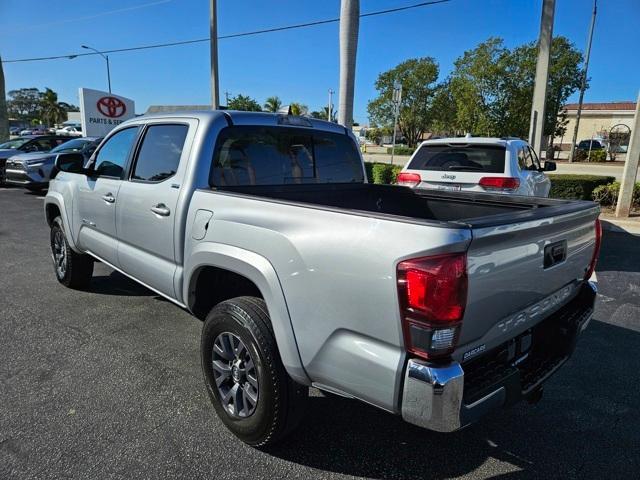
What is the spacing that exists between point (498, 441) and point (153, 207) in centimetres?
272

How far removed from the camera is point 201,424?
8.71 feet

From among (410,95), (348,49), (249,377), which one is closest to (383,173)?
(348,49)

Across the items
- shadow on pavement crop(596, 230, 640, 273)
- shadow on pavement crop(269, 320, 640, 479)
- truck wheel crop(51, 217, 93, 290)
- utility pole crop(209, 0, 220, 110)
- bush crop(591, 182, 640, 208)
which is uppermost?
utility pole crop(209, 0, 220, 110)

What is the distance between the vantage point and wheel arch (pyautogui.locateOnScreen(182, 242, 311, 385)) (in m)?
2.11

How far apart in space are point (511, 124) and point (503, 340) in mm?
30460

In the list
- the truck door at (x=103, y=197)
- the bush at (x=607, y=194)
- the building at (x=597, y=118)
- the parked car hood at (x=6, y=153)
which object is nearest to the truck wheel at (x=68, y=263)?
the truck door at (x=103, y=197)

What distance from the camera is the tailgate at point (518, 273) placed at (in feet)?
5.76

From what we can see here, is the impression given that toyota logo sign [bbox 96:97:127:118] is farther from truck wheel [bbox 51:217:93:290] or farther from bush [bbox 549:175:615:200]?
bush [bbox 549:175:615:200]

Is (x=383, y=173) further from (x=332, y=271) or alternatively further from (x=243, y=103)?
(x=243, y=103)

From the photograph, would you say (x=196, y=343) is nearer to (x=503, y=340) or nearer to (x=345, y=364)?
(x=345, y=364)

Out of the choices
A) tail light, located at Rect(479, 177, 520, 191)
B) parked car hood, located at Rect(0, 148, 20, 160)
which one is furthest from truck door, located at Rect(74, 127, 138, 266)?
parked car hood, located at Rect(0, 148, 20, 160)

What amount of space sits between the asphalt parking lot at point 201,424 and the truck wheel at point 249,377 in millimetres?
174

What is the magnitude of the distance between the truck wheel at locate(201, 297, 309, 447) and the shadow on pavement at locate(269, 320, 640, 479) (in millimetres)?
241

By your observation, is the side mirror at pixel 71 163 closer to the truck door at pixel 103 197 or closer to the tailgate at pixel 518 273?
the truck door at pixel 103 197
